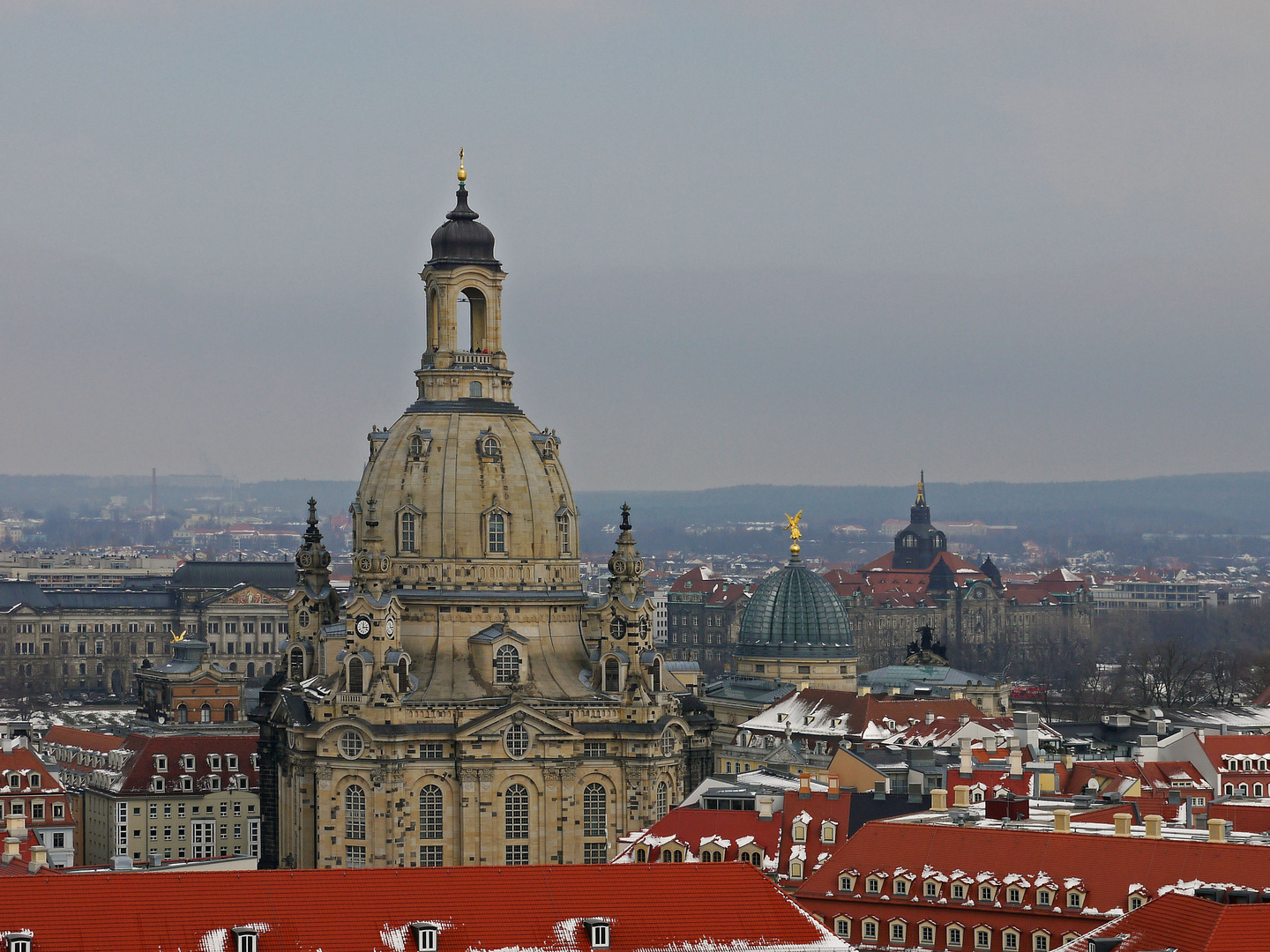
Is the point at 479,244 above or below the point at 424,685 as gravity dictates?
above

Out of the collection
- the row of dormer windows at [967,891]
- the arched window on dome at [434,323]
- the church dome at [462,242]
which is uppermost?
the church dome at [462,242]

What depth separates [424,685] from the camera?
150 meters

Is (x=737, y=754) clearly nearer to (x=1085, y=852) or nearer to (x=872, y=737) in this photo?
(x=872, y=737)

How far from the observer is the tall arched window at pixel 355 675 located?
14788 cm

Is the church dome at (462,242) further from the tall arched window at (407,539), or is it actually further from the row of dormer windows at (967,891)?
the row of dormer windows at (967,891)

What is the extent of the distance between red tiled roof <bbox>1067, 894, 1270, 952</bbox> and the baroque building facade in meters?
62.1

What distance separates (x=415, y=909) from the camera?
287ft

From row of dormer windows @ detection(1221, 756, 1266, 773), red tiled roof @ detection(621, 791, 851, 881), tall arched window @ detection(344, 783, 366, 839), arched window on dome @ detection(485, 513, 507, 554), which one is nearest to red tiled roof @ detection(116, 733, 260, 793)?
tall arched window @ detection(344, 783, 366, 839)

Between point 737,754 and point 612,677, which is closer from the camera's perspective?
point 612,677

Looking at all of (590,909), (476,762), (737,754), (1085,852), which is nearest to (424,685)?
(476,762)

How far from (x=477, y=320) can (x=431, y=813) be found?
26688 millimetres

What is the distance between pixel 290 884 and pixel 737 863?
13303 millimetres

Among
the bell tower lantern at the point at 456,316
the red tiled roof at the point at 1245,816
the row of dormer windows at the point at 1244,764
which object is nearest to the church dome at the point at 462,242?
the bell tower lantern at the point at 456,316

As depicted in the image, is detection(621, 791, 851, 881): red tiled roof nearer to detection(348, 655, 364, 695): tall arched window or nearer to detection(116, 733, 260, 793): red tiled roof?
detection(348, 655, 364, 695): tall arched window
